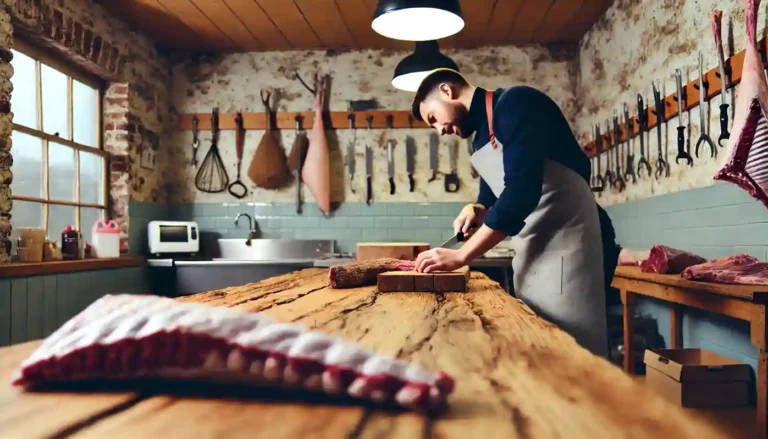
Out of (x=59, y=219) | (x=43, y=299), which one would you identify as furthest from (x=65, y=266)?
(x=59, y=219)

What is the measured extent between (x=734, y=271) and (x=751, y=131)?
532 millimetres

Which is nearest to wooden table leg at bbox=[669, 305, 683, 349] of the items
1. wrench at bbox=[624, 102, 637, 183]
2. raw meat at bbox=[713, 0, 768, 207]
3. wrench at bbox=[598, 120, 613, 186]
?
wrench at bbox=[624, 102, 637, 183]

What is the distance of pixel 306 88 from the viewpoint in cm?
534

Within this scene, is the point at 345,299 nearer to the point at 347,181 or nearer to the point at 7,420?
the point at 7,420

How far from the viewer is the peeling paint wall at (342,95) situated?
525 centimetres

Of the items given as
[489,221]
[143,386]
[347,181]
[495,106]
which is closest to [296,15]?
[347,181]

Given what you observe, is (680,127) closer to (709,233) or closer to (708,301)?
(709,233)

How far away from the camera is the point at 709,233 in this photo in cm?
297

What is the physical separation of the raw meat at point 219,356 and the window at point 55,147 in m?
3.25

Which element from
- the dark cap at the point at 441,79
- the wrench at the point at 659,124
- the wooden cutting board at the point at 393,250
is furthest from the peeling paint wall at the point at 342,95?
the dark cap at the point at 441,79

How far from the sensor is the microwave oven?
15.3ft

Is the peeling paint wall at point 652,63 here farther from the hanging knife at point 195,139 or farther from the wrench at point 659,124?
the hanging knife at point 195,139

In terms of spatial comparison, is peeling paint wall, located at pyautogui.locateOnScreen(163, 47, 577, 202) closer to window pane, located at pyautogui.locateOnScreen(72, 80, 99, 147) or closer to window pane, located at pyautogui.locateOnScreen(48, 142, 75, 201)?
window pane, located at pyautogui.locateOnScreen(72, 80, 99, 147)

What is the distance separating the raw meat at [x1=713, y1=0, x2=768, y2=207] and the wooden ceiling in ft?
7.16
